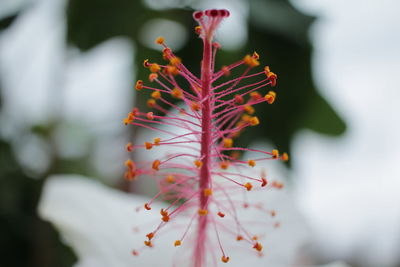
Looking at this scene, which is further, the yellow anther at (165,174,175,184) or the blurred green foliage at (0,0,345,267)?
the blurred green foliage at (0,0,345,267)

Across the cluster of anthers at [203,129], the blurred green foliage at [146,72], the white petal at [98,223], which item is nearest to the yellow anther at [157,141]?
the cluster of anthers at [203,129]

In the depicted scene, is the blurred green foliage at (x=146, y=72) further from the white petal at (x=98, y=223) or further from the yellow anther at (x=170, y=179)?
the yellow anther at (x=170, y=179)

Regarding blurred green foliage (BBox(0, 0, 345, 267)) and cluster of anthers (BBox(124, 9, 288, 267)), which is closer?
cluster of anthers (BBox(124, 9, 288, 267))

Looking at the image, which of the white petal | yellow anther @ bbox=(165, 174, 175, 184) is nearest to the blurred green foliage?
the white petal

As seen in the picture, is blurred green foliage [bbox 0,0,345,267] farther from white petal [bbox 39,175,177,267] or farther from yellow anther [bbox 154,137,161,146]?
yellow anther [bbox 154,137,161,146]

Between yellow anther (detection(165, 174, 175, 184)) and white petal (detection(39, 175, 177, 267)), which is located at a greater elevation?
yellow anther (detection(165, 174, 175, 184))

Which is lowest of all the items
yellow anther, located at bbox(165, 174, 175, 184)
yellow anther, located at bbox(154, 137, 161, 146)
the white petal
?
the white petal

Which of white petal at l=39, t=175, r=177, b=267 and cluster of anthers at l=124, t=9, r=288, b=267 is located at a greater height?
cluster of anthers at l=124, t=9, r=288, b=267

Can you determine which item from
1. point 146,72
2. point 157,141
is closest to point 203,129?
point 157,141
